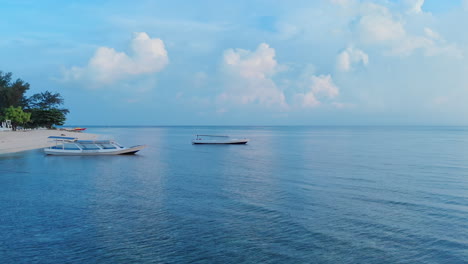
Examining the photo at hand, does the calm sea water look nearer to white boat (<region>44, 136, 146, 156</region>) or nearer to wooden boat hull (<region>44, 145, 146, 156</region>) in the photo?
wooden boat hull (<region>44, 145, 146, 156</region>)

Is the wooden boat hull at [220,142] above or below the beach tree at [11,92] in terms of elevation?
below

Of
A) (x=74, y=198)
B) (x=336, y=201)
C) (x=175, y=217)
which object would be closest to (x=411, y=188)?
(x=336, y=201)

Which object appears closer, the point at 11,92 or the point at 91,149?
the point at 91,149

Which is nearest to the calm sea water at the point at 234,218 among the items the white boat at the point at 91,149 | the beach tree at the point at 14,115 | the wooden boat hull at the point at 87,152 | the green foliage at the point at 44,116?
the wooden boat hull at the point at 87,152

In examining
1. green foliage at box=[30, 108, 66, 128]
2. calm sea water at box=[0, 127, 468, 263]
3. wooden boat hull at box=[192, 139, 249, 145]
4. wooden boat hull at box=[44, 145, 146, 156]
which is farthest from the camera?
green foliage at box=[30, 108, 66, 128]

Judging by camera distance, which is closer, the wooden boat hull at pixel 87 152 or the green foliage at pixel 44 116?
the wooden boat hull at pixel 87 152

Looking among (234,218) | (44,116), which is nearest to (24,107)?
(44,116)

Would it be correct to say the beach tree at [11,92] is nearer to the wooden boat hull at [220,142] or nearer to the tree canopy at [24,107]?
the tree canopy at [24,107]

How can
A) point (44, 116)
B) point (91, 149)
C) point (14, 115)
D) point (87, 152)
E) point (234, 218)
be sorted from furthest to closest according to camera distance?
point (44, 116) → point (14, 115) → point (91, 149) → point (87, 152) → point (234, 218)

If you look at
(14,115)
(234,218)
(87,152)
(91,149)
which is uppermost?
(14,115)

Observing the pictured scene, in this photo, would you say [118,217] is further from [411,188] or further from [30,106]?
[30,106]

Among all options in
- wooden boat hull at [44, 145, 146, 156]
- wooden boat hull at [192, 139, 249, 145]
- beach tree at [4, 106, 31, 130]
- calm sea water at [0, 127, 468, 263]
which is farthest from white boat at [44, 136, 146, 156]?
beach tree at [4, 106, 31, 130]

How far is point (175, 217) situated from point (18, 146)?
5063 cm

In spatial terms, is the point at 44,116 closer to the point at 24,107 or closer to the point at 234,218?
the point at 24,107
